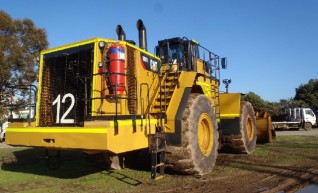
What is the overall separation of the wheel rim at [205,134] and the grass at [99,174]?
579 millimetres

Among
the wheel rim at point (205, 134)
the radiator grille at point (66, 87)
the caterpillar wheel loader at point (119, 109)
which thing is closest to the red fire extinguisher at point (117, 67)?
the caterpillar wheel loader at point (119, 109)

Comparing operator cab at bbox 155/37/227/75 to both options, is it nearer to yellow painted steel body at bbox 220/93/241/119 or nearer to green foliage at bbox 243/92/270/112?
yellow painted steel body at bbox 220/93/241/119

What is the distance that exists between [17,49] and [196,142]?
20.4 meters

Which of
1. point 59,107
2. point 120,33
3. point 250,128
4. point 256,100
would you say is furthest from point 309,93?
point 59,107

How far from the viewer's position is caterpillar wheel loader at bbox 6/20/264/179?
6082 millimetres

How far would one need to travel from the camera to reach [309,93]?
5444 cm

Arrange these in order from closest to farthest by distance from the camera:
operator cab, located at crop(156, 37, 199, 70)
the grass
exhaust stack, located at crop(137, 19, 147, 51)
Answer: the grass < exhaust stack, located at crop(137, 19, 147, 51) < operator cab, located at crop(156, 37, 199, 70)

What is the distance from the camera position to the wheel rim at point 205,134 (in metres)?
7.80

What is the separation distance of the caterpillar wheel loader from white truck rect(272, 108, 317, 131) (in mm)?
22066

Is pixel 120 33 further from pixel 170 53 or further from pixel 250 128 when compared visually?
pixel 250 128

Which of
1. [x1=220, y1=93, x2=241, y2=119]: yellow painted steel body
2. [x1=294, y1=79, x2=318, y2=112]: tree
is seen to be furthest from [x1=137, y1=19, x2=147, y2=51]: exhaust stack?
[x1=294, y1=79, x2=318, y2=112]: tree

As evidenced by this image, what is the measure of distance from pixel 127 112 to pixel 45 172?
2.71 meters

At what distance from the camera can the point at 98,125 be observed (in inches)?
231

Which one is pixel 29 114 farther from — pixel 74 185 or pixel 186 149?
pixel 186 149
